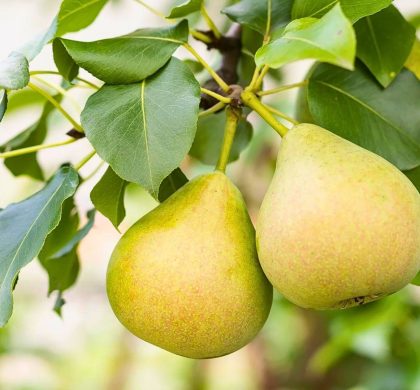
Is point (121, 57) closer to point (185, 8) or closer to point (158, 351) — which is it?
point (185, 8)

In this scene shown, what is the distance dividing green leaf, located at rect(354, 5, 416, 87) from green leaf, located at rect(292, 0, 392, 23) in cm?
11

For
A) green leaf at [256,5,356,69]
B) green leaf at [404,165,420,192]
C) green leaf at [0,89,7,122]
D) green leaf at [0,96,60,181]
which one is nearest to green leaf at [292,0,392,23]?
green leaf at [256,5,356,69]

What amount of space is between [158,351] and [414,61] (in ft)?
5.84

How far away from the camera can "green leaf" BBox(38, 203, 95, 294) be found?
0.89m

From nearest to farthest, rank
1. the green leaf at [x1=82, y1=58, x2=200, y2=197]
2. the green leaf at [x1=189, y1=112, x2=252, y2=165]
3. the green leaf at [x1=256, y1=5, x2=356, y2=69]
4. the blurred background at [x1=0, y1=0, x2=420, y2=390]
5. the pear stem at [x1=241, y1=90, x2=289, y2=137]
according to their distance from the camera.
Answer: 1. the green leaf at [x1=256, y1=5, x2=356, y2=69]
2. the green leaf at [x1=82, y1=58, x2=200, y2=197]
3. the pear stem at [x1=241, y1=90, x2=289, y2=137]
4. the green leaf at [x1=189, y1=112, x2=252, y2=165]
5. the blurred background at [x1=0, y1=0, x2=420, y2=390]

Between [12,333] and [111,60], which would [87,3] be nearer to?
[111,60]

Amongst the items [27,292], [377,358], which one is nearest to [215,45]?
[377,358]

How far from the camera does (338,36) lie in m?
0.52

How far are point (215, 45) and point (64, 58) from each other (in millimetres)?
256

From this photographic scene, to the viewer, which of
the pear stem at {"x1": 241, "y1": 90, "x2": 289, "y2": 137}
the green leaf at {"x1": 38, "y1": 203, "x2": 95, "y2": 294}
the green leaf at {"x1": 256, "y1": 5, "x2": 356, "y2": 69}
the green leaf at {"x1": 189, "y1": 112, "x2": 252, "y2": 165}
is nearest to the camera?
the green leaf at {"x1": 256, "y1": 5, "x2": 356, "y2": 69}

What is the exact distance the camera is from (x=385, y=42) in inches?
32.5

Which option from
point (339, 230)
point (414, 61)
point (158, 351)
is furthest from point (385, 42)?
point (158, 351)

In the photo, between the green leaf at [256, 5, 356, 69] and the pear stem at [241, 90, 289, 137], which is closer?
the green leaf at [256, 5, 356, 69]

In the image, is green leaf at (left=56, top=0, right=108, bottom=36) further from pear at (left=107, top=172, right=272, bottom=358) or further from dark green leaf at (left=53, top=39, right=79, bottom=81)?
pear at (left=107, top=172, right=272, bottom=358)
